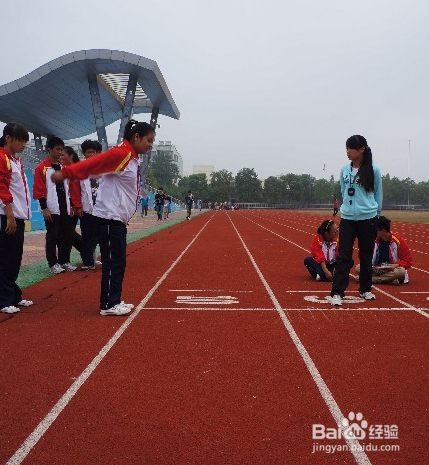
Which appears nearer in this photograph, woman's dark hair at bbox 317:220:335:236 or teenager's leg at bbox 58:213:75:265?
woman's dark hair at bbox 317:220:335:236

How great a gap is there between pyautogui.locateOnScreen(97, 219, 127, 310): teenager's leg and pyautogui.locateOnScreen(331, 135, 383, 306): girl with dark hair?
2227mm

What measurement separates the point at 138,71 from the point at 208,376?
1176 inches

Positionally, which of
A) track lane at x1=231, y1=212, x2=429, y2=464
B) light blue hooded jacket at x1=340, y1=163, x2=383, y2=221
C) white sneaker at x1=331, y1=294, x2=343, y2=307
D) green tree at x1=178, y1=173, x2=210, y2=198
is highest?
green tree at x1=178, y1=173, x2=210, y2=198

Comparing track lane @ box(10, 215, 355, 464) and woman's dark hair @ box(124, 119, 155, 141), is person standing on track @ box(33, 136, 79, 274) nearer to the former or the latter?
woman's dark hair @ box(124, 119, 155, 141)

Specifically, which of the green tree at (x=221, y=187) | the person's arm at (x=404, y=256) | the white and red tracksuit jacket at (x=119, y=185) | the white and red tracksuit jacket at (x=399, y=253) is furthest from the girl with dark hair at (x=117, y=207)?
the green tree at (x=221, y=187)

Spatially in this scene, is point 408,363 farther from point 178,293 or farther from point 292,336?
point 178,293

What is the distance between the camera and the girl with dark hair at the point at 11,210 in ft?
15.2

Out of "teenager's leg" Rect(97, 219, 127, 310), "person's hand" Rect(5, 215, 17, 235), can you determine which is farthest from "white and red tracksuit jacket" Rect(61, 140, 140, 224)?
"person's hand" Rect(5, 215, 17, 235)

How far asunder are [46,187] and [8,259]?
249cm

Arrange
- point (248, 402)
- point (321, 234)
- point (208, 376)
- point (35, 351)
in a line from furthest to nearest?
point (321, 234), point (35, 351), point (208, 376), point (248, 402)

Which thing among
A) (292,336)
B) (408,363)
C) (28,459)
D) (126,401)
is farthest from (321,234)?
(28,459)

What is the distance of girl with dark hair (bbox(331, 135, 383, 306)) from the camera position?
5.20m

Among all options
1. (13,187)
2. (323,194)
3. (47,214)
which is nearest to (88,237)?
(47,214)

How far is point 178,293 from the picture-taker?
→ 5996 millimetres
